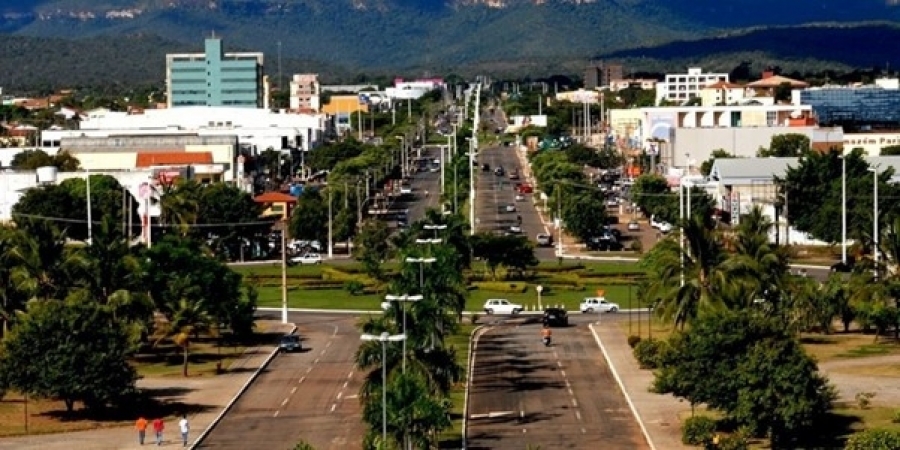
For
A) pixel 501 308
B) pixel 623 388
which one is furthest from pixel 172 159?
pixel 623 388

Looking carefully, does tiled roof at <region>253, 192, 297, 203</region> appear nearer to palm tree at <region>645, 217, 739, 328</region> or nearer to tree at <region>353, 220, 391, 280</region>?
tree at <region>353, 220, 391, 280</region>

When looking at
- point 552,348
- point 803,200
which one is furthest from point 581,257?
point 552,348

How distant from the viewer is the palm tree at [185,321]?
80.6 meters

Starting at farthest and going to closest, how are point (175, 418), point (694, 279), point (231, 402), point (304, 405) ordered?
point (694, 279), point (231, 402), point (304, 405), point (175, 418)

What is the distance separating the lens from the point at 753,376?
60312mm

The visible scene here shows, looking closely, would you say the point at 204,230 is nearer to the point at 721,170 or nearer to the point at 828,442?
the point at 721,170

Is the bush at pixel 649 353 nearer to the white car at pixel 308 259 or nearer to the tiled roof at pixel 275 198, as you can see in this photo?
the white car at pixel 308 259

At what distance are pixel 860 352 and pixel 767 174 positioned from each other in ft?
232

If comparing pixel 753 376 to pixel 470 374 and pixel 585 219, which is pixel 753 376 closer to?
pixel 470 374

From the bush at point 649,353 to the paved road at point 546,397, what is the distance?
1.29 metres

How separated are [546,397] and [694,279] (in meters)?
7.54

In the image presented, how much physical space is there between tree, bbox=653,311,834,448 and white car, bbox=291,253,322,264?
62.7 m

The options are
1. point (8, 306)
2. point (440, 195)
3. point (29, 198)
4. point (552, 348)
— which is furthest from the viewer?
point (440, 195)

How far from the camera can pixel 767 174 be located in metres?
151
